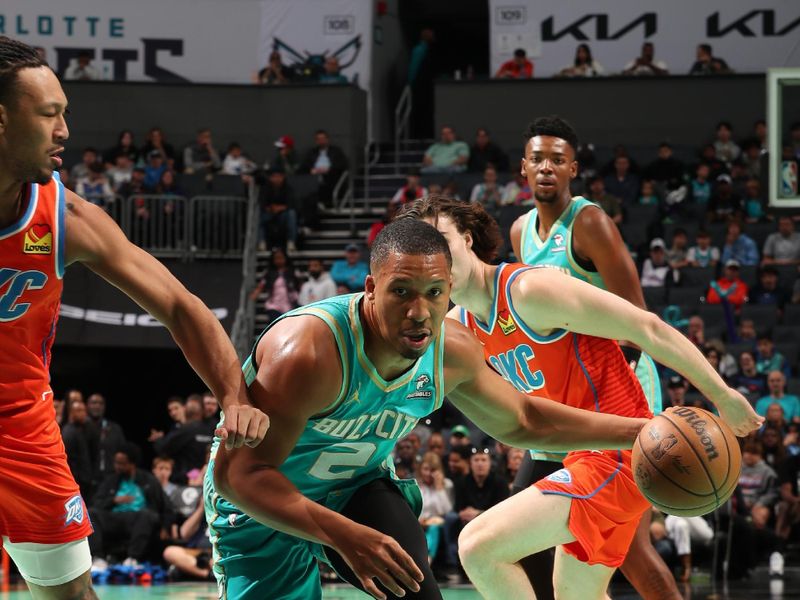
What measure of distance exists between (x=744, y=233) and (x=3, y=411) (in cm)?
1263

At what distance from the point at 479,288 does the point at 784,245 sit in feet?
35.4

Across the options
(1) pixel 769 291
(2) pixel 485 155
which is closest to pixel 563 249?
Answer: (1) pixel 769 291

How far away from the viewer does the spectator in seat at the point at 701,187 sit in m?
16.2

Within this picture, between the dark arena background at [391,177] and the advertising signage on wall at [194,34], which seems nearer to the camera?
the dark arena background at [391,177]

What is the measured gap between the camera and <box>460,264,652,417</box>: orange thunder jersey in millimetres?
4887

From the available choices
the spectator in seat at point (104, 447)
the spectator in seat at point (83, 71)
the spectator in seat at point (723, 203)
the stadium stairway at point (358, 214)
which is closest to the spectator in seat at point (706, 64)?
the spectator in seat at point (723, 203)

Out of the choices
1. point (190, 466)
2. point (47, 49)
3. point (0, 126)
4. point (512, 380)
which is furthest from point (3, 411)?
point (47, 49)

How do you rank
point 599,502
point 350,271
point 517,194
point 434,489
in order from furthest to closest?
1. point 517,194
2. point 350,271
3. point 434,489
4. point 599,502

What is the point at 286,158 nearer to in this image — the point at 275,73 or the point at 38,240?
the point at 275,73

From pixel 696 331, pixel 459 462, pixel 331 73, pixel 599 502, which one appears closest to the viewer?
pixel 599 502

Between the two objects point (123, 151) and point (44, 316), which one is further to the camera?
point (123, 151)

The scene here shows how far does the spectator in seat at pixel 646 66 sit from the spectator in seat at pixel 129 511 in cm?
1032

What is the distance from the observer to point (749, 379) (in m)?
12.6

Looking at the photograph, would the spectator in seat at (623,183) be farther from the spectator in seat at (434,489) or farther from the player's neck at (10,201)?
the player's neck at (10,201)
